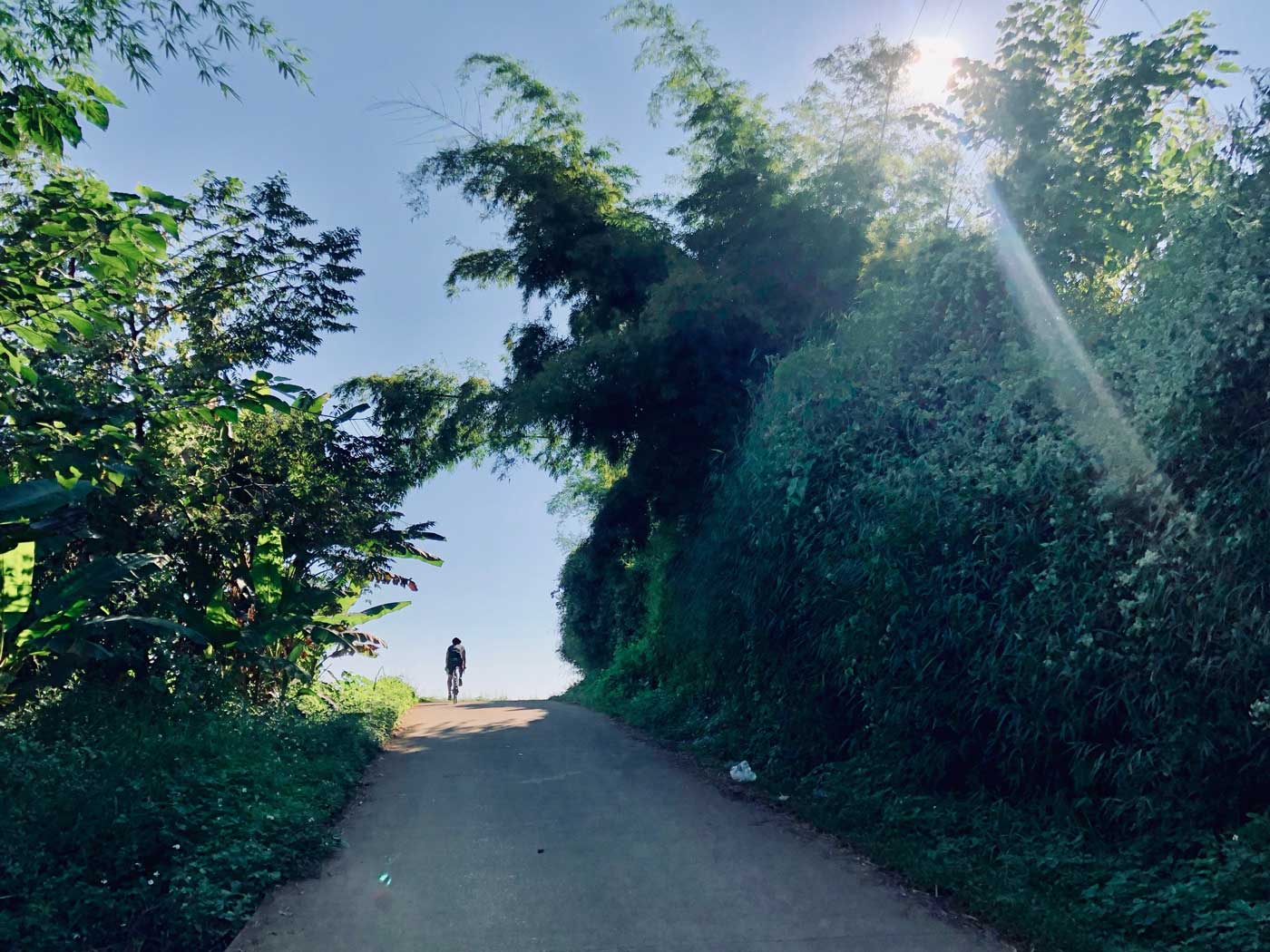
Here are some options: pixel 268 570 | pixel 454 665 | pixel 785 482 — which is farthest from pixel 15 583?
pixel 454 665

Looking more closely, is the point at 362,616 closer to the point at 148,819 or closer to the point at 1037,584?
the point at 148,819

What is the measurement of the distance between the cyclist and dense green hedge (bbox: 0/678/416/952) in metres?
12.2

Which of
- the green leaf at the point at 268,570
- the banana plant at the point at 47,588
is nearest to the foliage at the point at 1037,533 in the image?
the green leaf at the point at 268,570

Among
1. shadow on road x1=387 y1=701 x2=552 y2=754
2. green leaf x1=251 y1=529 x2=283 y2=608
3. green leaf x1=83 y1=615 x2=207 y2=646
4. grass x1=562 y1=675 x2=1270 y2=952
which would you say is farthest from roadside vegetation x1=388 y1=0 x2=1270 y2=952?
green leaf x1=83 y1=615 x2=207 y2=646

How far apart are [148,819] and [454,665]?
15.8m

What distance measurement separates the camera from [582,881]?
5.88 m

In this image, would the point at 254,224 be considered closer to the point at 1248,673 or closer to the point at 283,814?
the point at 283,814

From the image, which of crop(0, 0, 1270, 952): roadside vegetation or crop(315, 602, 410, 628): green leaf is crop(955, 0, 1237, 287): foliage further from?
crop(315, 602, 410, 628): green leaf

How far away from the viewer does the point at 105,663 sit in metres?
9.31

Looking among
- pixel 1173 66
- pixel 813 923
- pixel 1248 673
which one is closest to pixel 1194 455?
pixel 1248 673

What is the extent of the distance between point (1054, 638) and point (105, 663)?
861cm

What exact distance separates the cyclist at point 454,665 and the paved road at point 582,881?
12.2 m

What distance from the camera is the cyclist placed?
21281mm

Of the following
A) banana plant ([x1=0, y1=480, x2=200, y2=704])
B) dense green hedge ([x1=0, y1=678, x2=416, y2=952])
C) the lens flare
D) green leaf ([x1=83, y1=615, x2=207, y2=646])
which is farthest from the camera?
green leaf ([x1=83, y1=615, x2=207, y2=646])
